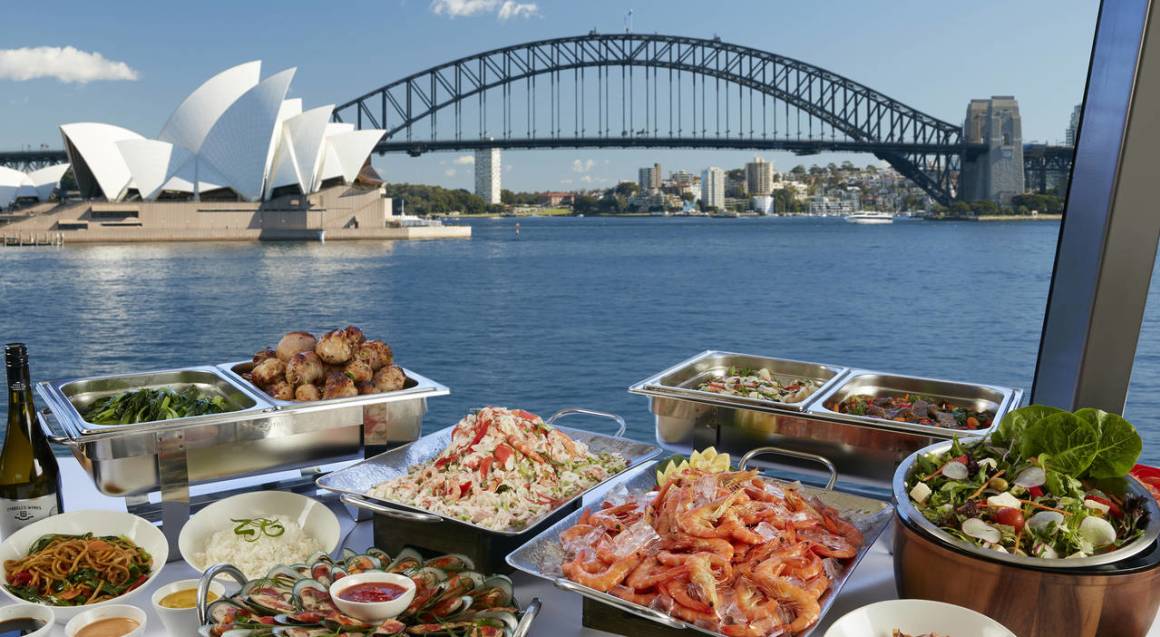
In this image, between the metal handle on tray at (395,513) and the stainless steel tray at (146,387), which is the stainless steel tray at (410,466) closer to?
the metal handle on tray at (395,513)

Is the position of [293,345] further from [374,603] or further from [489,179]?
[489,179]

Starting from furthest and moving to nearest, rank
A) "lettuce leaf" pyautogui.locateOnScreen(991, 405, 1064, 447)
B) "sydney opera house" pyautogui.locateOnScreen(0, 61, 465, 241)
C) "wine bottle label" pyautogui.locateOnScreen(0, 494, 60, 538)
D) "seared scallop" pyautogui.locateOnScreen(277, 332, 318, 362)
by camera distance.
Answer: "sydney opera house" pyautogui.locateOnScreen(0, 61, 465, 241)
"seared scallop" pyautogui.locateOnScreen(277, 332, 318, 362)
"wine bottle label" pyautogui.locateOnScreen(0, 494, 60, 538)
"lettuce leaf" pyautogui.locateOnScreen(991, 405, 1064, 447)

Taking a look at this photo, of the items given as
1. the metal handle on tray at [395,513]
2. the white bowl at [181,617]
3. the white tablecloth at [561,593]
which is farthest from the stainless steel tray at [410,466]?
the white bowl at [181,617]

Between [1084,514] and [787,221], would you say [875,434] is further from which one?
[787,221]

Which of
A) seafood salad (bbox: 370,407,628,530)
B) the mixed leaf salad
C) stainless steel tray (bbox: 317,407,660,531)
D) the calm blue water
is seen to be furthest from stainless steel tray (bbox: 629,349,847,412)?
the calm blue water

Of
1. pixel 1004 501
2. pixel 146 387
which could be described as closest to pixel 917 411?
pixel 1004 501

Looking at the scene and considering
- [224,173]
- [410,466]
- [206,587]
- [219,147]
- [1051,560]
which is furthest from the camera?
[224,173]

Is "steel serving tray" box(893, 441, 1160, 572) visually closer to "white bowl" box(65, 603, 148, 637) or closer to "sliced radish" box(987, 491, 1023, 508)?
"sliced radish" box(987, 491, 1023, 508)
